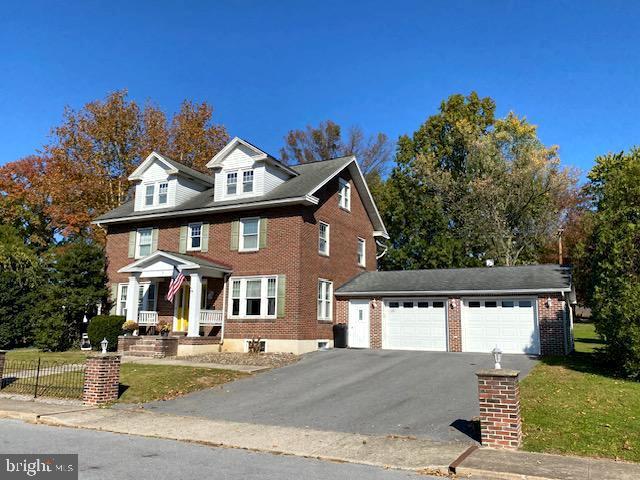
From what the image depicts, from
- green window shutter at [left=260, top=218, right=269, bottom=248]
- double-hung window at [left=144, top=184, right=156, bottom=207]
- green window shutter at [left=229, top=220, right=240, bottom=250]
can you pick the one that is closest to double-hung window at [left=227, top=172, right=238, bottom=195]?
green window shutter at [left=229, top=220, right=240, bottom=250]

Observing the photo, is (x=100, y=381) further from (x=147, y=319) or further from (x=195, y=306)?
(x=147, y=319)

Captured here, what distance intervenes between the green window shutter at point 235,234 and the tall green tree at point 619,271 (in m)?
13.9

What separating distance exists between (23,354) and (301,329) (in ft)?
40.3

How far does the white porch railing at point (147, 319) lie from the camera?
76.6 feet

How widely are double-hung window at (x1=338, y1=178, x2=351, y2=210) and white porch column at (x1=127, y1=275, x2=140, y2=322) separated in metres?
9.99

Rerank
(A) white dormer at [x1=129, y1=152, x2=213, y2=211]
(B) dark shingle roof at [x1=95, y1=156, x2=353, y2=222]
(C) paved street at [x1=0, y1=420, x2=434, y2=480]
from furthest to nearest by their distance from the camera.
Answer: (A) white dormer at [x1=129, y1=152, x2=213, y2=211], (B) dark shingle roof at [x1=95, y1=156, x2=353, y2=222], (C) paved street at [x1=0, y1=420, x2=434, y2=480]

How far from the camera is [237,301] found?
22719mm

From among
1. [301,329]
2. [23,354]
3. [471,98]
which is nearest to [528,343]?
[301,329]

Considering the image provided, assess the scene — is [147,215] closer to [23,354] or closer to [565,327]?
[23,354]

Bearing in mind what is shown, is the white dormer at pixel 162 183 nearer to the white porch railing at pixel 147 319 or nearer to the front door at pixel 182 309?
the front door at pixel 182 309

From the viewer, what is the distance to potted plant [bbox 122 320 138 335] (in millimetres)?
22692

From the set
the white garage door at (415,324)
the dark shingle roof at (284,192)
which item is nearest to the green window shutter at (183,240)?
the dark shingle roof at (284,192)

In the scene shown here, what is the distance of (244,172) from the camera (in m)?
23.6

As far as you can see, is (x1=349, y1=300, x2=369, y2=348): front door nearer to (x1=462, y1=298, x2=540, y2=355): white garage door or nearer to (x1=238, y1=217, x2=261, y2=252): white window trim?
(x1=462, y1=298, x2=540, y2=355): white garage door
